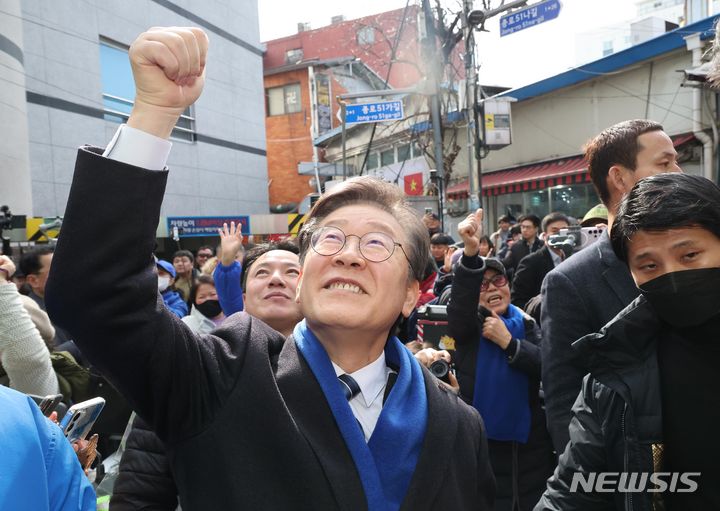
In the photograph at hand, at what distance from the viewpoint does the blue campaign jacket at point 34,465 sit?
42.5 inches

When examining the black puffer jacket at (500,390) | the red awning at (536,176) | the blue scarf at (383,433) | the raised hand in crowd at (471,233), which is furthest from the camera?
the red awning at (536,176)

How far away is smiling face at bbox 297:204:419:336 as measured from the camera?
1.55 m

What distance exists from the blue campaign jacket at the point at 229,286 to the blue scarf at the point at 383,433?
194 cm

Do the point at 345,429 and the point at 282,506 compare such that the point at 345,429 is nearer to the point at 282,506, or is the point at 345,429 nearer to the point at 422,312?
the point at 282,506

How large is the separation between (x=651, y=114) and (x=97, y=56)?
39.5 feet

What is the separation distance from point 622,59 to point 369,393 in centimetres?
1313

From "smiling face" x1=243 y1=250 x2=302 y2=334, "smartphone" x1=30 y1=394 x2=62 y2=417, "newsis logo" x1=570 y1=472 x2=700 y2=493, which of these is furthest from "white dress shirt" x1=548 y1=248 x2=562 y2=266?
"smartphone" x1=30 y1=394 x2=62 y2=417

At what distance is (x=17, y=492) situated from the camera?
108cm

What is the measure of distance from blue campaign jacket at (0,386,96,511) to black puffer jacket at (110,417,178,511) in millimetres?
526

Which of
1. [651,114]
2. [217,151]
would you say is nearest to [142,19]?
[217,151]

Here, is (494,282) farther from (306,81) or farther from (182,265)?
(306,81)

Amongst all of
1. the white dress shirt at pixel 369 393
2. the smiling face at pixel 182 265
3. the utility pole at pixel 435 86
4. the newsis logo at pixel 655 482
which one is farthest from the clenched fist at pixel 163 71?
the utility pole at pixel 435 86

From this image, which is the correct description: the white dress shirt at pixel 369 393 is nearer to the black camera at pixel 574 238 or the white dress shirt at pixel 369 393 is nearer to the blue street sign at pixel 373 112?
the black camera at pixel 574 238

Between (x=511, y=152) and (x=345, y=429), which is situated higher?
(x=511, y=152)
